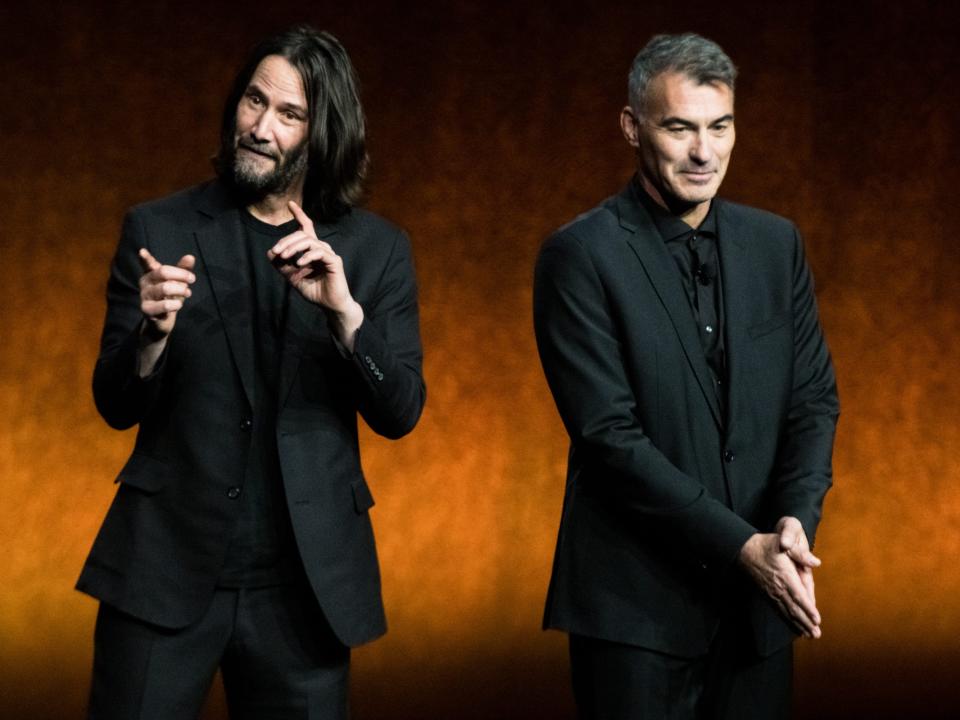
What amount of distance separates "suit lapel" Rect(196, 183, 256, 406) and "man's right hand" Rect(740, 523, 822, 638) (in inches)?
29.4

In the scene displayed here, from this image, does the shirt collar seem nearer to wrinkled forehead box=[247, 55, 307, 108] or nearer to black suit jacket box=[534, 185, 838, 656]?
black suit jacket box=[534, 185, 838, 656]

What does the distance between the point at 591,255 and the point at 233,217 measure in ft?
1.81

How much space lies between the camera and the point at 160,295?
1949 mm

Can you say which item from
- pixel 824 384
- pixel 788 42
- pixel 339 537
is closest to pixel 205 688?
pixel 339 537

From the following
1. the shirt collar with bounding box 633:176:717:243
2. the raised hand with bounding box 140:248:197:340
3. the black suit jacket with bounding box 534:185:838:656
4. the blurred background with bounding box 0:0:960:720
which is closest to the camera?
the raised hand with bounding box 140:248:197:340

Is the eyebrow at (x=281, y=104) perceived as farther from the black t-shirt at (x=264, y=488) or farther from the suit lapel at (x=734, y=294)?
the suit lapel at (x=734, y=294)

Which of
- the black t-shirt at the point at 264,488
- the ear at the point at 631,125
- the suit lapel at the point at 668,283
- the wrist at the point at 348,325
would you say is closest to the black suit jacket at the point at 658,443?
the suit lapel at the point at 668,283

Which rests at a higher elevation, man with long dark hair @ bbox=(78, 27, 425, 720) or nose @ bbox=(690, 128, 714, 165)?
nose @ bbox=(690, 128, 714, 165)

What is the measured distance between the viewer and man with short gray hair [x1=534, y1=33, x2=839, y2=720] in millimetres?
2053

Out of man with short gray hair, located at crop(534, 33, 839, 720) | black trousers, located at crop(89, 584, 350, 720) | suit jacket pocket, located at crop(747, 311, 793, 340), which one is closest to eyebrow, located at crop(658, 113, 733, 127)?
man with short gray hair, located at crop(534, 33, 839, 720)

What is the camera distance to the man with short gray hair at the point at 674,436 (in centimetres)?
205

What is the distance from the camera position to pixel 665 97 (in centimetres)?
212

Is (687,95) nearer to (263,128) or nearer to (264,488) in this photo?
(263,128)

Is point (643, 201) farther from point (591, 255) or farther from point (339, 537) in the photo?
point (339, 537)
